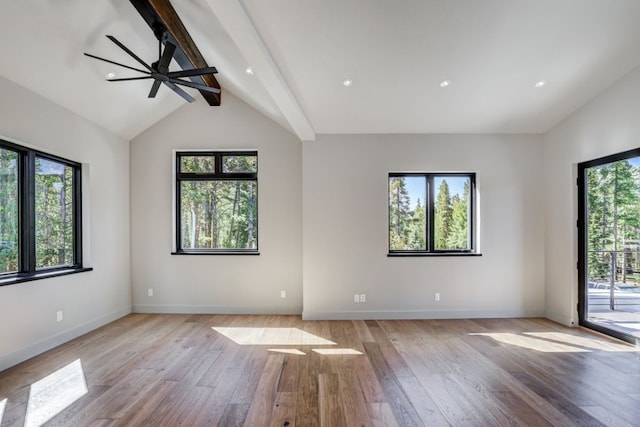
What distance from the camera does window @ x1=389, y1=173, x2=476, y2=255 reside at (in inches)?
190

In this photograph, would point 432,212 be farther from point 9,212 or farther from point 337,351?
point 9,212

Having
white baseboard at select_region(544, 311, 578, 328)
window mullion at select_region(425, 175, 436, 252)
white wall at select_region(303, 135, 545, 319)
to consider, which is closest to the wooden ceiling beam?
white wall at select_region(303, 135, 545, 319)

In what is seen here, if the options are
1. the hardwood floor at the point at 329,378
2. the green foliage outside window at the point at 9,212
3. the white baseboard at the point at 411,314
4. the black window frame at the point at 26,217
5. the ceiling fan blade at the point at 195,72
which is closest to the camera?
the hardwood floor at the point at 329,378

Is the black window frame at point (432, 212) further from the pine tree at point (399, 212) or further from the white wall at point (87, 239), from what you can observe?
the white wall at point (87, 239)

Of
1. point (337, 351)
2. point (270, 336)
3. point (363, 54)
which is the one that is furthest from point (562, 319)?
point (363, 54)

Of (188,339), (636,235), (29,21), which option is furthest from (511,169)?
(29,21)

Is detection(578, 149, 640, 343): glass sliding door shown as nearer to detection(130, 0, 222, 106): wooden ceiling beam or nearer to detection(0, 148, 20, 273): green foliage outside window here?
detection(130, 0, 222, 106): wooden ceiling beam

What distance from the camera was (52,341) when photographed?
3.60 metres

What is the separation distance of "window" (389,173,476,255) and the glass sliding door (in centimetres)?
137

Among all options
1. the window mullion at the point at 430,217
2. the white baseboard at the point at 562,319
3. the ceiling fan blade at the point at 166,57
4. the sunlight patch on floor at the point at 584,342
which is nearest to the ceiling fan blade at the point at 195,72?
the ceiling fan blade at the point at 166,57

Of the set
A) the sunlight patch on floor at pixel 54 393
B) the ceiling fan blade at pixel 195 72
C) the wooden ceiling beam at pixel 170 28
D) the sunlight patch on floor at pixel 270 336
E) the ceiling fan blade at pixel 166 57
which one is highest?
the wooden ceiling beam at pixel 170 28

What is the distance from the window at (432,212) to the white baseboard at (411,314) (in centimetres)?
90

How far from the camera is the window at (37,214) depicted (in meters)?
3.28

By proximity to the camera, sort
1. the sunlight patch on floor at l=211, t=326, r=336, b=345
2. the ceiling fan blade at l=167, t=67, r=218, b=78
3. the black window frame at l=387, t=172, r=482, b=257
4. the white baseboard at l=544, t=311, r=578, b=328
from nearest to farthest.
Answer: the ceiling fan blade at l=167, t=67, r=218, b=78
the sunlight patch on floor at l=211, t=326, r=336, b=345
the white baseboard at l=544, t=311, r=578, b=328
the black window frame at l=387, t=172, r=482, b=257
